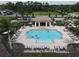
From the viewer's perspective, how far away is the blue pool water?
916 centimetres

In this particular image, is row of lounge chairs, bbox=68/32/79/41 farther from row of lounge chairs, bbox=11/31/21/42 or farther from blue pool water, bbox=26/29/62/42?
row of lounge chairs, bbox=11/31/21/42

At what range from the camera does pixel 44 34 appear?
915 centimetres

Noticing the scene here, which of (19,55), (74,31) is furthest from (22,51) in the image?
(74,31)

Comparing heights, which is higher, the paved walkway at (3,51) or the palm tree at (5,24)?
the palm tree at (5,24)

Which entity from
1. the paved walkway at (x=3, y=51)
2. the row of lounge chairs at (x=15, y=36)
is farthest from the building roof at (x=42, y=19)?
the paved walkway at (x=3, y=51)

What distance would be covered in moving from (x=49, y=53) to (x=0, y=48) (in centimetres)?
54

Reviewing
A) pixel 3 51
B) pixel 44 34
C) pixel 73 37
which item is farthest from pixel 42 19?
pixel 3 51

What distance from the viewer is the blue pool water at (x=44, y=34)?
9.16 metres

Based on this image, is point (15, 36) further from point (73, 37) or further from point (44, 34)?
point (73, 37)

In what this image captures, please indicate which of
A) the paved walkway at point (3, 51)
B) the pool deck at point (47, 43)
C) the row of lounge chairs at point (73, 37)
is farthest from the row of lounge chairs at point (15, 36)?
the row of lounge chairs at point (73, 37)

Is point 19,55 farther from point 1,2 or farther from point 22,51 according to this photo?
point 1,2

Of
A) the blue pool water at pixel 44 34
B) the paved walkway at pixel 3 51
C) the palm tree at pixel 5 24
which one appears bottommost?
the paved walkway at pixel 3 51

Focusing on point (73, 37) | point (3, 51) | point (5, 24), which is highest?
point (5, 24)

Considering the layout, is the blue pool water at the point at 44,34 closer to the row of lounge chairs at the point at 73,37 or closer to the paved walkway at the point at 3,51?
the row of lounge chairs at the point at 73,37
